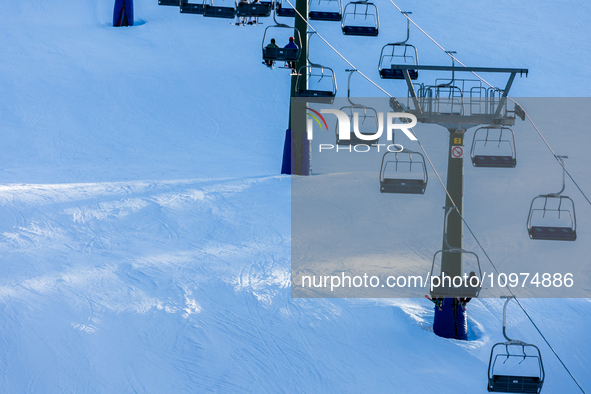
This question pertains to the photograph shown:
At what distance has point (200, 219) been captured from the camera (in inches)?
553

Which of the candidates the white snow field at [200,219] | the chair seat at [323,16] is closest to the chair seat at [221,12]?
the chair seat at [323,16]

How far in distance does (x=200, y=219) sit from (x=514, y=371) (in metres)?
6.97

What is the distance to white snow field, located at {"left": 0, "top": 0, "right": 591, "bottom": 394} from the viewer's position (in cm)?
930

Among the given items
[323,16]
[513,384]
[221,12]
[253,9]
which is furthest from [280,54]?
[513,384]

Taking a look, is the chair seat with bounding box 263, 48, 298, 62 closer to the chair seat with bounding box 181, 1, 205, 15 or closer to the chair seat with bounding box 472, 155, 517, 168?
the chair seat with bounding box 181, 1, 205, 15

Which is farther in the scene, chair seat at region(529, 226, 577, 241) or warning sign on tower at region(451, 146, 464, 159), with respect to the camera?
warning sign on tower at region(451, 146, 464, 159)

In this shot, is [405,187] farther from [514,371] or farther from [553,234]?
[514,371]

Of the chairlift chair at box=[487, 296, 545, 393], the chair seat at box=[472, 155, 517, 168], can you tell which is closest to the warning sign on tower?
the chair seat at box=[472, 155, 517, 168]

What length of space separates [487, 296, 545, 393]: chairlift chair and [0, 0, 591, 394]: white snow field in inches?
10.2

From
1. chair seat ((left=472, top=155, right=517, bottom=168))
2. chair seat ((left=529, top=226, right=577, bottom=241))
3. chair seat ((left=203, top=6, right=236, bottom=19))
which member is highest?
chair seat ((left=203, top=6, right=236, bottom=19))

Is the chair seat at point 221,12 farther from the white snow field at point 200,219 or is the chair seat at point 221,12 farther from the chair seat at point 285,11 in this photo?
the white snow field at point 200,219

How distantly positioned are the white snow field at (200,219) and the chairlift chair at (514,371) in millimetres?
260

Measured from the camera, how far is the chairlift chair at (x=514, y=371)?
22.8 feet

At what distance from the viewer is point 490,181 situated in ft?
56.1
